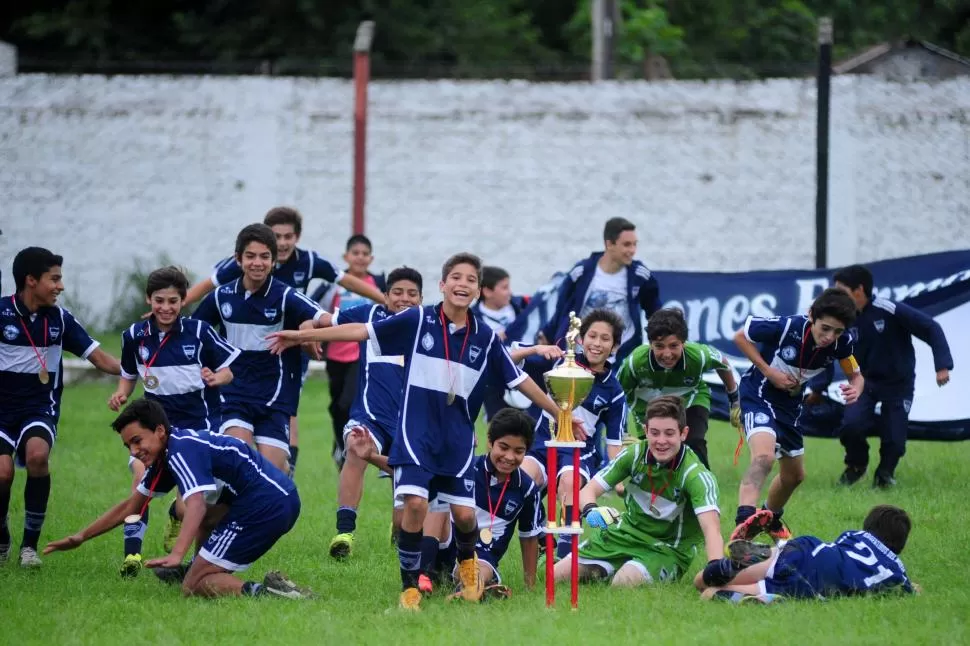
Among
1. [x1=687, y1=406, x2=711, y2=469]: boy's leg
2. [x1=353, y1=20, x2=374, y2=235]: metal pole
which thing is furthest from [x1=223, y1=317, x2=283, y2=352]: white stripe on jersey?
[x1=353, y1=20, x2=374, y2=235]: metal pole

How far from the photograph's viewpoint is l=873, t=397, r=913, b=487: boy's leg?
11445 mm

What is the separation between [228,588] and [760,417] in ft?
11.8

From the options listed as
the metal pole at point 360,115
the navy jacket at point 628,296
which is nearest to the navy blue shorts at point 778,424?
the navy jacket at point 628,296

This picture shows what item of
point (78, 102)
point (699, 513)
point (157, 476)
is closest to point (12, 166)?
point (78, 102)

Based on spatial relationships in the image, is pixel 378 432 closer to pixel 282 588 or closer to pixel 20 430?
pixel 282 588

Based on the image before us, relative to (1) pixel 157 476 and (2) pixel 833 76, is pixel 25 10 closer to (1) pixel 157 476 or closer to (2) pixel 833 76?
(2) pixel 833 76

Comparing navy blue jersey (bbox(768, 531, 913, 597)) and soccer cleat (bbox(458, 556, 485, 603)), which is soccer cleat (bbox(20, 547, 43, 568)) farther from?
navy blue jersey (bbox(768, 531, 913, 597))

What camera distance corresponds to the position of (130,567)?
8.38 metres

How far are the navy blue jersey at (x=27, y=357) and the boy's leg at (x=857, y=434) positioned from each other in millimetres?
6145

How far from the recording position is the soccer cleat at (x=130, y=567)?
838 centimetres

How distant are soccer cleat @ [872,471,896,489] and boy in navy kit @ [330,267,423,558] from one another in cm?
419

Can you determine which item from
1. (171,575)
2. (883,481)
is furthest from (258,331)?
(883,481)

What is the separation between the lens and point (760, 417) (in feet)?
30.9

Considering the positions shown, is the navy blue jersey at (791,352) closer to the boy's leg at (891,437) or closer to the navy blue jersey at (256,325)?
the boy's leg at (891,437)
